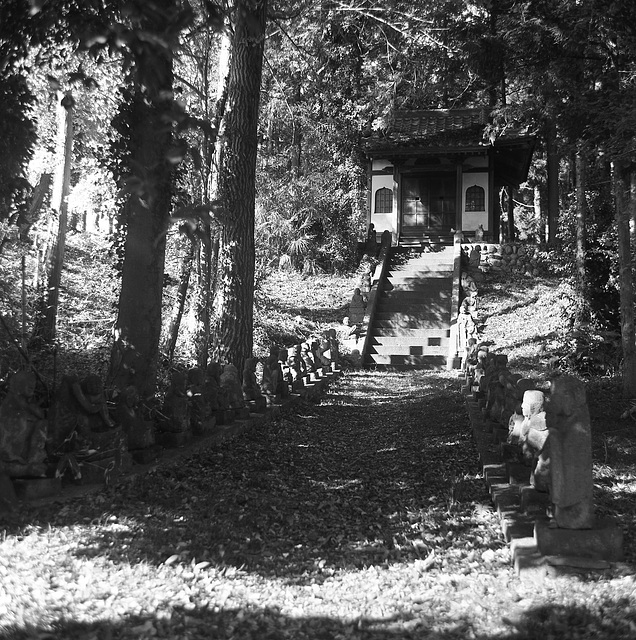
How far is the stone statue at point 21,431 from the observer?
17.7 feet

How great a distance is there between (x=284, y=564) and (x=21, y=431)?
7.49ft

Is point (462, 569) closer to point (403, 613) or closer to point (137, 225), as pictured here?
point (403, 613)

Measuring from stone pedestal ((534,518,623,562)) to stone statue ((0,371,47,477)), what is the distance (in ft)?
12.5

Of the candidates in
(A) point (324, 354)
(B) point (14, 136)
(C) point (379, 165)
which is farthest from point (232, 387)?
(C) point (379, 165)

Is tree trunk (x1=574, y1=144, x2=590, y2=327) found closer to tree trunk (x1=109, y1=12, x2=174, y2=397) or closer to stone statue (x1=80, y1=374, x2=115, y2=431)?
tree trunk (x1=109, y1=12, x2=174, y2=397)

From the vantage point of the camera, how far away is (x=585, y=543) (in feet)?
14.9

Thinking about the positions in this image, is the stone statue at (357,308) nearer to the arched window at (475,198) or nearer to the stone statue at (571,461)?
the arched window at (475,198)

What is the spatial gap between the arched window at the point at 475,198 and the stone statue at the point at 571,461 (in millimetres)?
24685

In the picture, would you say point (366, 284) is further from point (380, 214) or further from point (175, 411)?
point (175, 411)

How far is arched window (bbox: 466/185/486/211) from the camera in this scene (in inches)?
1115

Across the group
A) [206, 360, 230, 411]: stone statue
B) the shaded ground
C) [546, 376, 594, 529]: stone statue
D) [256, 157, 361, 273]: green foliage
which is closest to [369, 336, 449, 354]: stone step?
[256, 157, 361, 273]: green foliage

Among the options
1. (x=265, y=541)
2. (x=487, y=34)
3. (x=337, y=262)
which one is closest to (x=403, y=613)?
(x=265, y=541)

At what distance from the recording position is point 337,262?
87.0 feet

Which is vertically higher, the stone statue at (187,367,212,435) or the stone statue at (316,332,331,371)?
the stone statue at (316,332,331,371)
